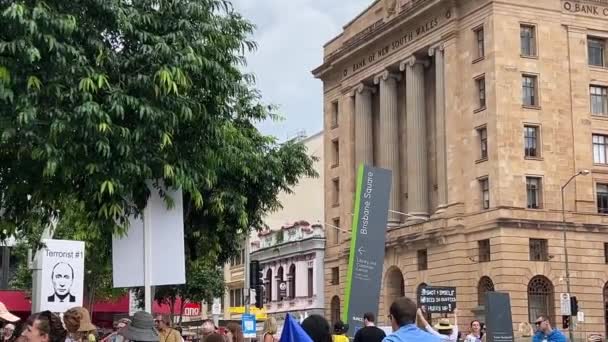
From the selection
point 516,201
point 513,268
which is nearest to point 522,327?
→ point 513,268

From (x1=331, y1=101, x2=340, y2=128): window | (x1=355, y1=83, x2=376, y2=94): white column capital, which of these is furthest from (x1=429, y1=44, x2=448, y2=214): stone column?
(x1=331, y1=101, x2=340, y2=128): window

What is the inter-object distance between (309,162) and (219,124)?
42.4ft

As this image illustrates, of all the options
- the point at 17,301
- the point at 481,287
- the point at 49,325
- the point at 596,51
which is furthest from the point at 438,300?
the point at 49,325

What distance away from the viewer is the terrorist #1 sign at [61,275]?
15.9 m

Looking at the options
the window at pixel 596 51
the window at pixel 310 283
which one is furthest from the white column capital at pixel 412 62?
the window at pixel 310 283

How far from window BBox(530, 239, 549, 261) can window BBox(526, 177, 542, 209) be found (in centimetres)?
198

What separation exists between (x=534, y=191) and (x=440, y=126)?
25.0 ft

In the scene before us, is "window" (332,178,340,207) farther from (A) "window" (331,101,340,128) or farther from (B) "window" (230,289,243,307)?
(B) "window" (230,289,243,307)

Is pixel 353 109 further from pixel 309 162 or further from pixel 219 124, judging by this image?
pixel 219 124

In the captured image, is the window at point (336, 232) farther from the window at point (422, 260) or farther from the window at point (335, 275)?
the window at point (422, 260)

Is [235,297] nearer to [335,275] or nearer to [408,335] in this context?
[335,275]

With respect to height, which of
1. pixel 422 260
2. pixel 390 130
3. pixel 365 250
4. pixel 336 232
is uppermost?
pixel 390 130

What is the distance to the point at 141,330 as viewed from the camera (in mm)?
8148

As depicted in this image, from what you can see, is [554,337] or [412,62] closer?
[554,337]
